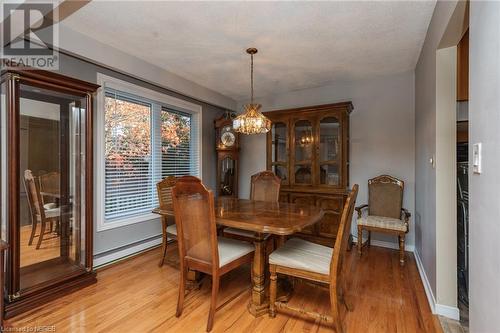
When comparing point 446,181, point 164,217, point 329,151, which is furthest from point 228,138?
point 446,181

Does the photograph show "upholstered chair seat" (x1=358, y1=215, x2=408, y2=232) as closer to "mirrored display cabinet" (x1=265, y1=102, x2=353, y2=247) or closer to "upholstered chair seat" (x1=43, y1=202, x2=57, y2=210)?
"mirrored display cabinet" (x1=265, y1=102, x2=353, y2=247)

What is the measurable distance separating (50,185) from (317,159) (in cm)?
316

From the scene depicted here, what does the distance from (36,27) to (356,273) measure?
384cm

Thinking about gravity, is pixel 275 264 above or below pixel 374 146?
below

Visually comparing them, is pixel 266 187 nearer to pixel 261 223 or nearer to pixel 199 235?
pixel 261 223

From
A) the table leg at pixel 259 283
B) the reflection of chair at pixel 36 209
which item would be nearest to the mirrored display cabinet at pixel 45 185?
the reflection of chair at pixel 36 209

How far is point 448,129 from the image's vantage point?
6.28 ft

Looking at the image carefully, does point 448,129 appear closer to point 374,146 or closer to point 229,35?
point 374,146

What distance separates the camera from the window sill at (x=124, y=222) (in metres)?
2.90

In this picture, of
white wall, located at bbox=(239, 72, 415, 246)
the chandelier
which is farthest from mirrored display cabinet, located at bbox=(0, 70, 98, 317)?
white wall, located at bbox=(239, 72, 415, 246)

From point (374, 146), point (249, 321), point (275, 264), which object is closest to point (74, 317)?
point (249, 321)

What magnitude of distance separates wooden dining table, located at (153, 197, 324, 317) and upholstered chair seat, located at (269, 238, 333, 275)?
16 cm

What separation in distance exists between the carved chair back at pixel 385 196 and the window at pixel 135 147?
2833 mm

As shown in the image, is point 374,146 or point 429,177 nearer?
point 429,177
